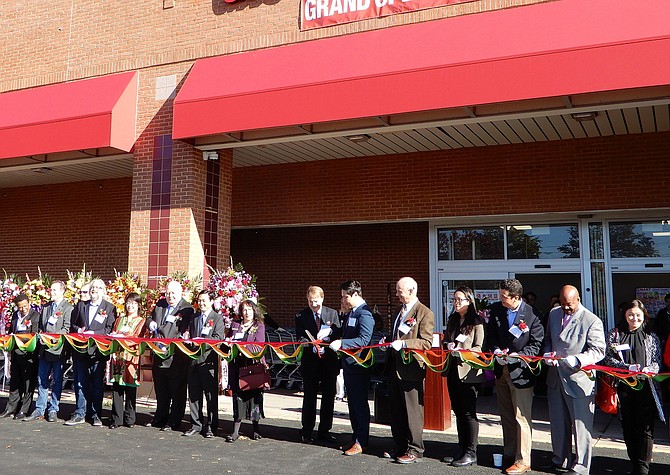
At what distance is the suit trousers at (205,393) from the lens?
790 cm

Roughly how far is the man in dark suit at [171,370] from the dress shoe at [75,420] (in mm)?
947

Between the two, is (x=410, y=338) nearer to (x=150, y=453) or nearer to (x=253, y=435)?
(x=253, y=435)

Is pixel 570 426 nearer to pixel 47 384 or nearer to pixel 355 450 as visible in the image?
pixel 355 450

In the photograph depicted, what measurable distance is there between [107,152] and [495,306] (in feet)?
28.8

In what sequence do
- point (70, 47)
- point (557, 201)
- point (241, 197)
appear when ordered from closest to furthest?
point (557, 201) < point (70, 47) < point (241, 197)

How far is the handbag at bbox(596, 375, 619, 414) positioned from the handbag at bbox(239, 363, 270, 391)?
393 centimetres

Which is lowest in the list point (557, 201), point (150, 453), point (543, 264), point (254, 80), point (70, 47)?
point (150, 453)

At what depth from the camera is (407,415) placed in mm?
6723

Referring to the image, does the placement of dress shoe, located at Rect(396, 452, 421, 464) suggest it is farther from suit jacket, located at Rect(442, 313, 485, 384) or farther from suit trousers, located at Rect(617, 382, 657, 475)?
suit trousers, located at Rect(617, 382, 657, 475)

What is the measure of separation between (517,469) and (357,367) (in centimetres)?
202

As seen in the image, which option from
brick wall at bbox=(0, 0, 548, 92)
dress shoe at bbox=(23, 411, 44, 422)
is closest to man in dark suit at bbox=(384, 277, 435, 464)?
dress shoe at bbox=(23, 411, 44, 422)

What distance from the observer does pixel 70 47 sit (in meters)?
13.4

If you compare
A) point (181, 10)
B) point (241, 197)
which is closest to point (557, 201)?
point (241, 197)

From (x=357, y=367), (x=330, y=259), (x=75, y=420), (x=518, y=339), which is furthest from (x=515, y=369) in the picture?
(x=330, y=259)
